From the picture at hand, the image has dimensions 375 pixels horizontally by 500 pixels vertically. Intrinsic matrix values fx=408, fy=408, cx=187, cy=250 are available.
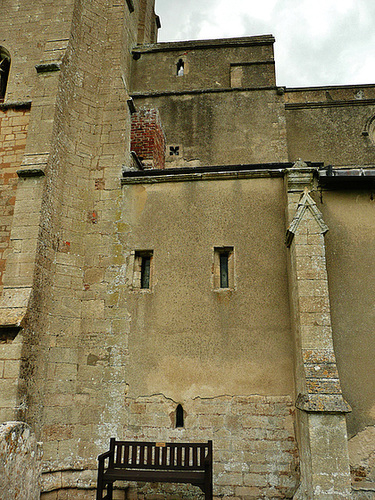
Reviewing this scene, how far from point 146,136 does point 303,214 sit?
4.57 metres

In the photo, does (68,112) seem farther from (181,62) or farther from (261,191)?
(181,62)

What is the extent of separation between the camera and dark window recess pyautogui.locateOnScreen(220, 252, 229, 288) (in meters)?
6.99

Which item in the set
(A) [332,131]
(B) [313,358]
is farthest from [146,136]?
(A) [332,131]

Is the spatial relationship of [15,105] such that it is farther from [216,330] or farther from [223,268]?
[216,330]

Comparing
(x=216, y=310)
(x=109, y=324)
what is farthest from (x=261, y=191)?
(x=109, y=324)

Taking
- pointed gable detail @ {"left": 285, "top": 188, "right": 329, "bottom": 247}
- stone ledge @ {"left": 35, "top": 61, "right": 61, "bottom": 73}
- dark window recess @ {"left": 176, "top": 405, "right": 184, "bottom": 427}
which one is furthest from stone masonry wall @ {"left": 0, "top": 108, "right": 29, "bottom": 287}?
pointed gable detail @ {"left": 285, "top": 188, "right": 329, "bottom": 247}

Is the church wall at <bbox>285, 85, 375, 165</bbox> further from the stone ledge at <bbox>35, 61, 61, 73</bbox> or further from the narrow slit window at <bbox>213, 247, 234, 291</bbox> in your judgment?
the stone ledge at <bbox>35, 61, 61, 73</bbox>

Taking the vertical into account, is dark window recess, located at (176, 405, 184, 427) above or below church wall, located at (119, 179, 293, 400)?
below

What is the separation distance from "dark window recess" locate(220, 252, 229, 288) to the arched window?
5891mm

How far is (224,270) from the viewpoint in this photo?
7.07 metres

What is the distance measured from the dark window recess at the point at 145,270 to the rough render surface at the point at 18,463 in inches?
117

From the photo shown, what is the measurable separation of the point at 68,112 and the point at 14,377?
4.90 metres

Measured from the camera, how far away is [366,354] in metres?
6.19

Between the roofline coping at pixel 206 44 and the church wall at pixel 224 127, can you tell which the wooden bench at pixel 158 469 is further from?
the roofline coping at pixel 206 44
